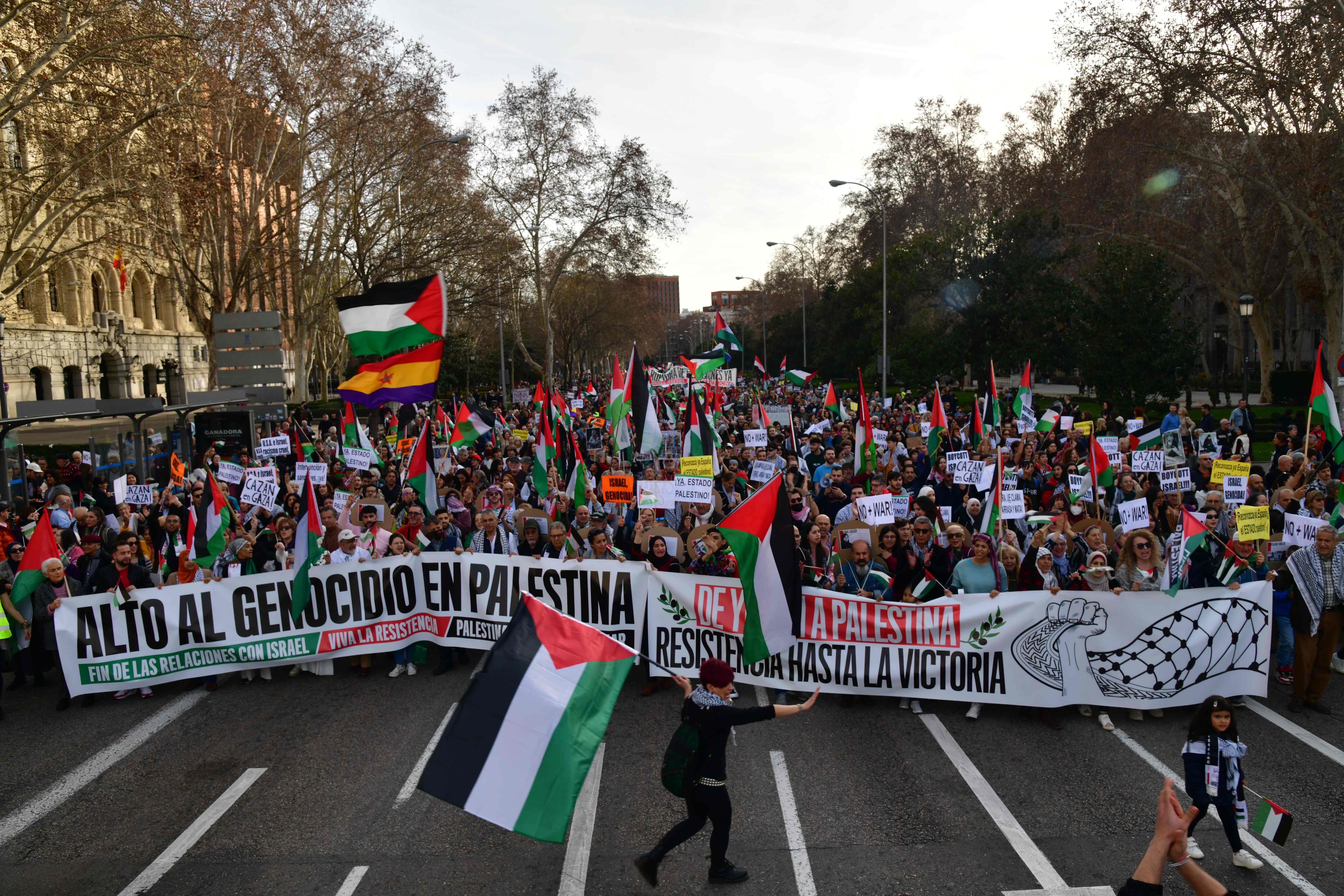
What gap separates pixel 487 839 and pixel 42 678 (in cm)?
613

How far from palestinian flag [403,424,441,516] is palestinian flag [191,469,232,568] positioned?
2.26m

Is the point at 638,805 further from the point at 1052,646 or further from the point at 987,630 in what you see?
the point at 1052,646

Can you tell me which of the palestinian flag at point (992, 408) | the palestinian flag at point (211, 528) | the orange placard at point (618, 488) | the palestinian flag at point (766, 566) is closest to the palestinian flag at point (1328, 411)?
the palestinian flag at point (992, 408)

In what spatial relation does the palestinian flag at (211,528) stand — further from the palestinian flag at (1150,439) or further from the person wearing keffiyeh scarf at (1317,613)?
the palestinian flag at (1150,439)

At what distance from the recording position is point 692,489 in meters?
11.5

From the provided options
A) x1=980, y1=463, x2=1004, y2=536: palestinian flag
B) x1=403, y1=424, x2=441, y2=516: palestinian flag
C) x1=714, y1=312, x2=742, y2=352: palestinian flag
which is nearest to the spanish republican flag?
x1=403, y1=424, x2=441, y2=516: palestinian flag

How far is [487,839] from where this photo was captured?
242 inches

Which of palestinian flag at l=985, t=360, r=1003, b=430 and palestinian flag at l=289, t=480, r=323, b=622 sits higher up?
palestinian flag at l=985, t=360, r=1003, b=430

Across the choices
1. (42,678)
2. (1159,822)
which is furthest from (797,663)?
(42,678)

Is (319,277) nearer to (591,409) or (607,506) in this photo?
(591,409)

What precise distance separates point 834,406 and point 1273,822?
18722mm

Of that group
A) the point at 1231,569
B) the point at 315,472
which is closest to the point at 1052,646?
the point at 1231,569

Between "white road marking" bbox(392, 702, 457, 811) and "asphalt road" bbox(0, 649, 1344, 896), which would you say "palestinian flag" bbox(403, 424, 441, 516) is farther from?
"white road marking" bbox(392, 702, 457, 811)

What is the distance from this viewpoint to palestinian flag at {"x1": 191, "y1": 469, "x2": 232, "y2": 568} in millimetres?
11352
